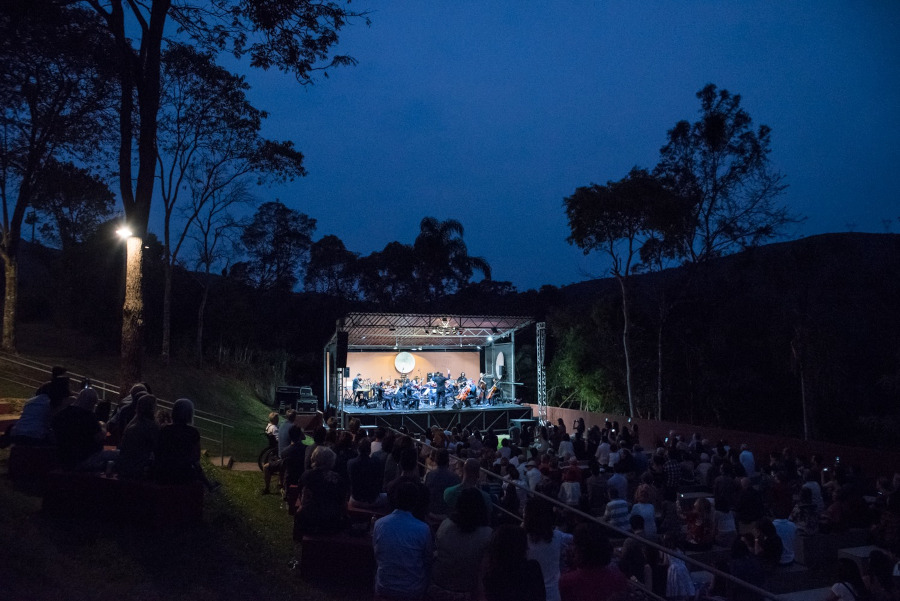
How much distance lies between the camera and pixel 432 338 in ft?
64.6

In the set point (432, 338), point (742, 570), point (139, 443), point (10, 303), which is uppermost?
point (10, 303)

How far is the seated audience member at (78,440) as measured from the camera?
15.3 ft

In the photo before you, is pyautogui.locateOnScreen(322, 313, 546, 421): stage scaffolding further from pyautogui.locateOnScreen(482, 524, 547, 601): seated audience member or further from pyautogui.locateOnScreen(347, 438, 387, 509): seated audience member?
pyautogui.locateOnScreen(482, 524, 547, 601): seated audience member

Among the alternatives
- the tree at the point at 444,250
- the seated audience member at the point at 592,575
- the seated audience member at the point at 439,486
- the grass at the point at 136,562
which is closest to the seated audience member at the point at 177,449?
the grass at the point at 136,562

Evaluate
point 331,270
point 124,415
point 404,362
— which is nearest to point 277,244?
point 331,270

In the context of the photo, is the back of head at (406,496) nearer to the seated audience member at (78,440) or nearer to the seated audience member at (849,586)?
the seated audience member at (849,586)

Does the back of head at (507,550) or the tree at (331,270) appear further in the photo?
the tree at (331,270)

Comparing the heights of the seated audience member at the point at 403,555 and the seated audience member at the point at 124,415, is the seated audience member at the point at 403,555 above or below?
below

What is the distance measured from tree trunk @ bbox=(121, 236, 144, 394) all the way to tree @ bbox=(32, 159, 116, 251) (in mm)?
7486

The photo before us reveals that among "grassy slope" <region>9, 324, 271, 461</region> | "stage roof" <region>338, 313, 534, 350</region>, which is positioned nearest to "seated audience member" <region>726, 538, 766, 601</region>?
"grassy slope" <region>9, 324, 271, 461</region>

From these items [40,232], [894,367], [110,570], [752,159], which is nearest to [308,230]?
[40,232]

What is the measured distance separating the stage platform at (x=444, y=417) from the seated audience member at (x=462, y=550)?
12.0 metres

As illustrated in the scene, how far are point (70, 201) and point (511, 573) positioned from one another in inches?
814

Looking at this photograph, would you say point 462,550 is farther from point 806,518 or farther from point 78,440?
point 806,518
